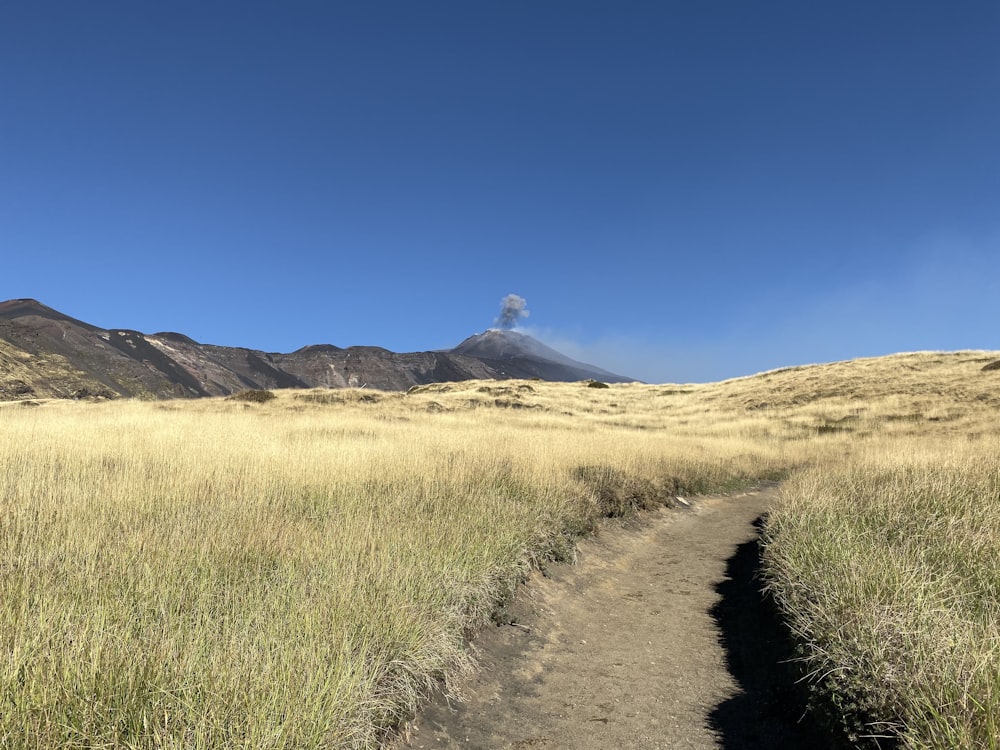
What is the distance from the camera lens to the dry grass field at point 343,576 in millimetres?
2930

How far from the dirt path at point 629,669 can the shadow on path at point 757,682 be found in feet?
0.05

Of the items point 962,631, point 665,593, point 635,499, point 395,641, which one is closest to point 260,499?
point 395,641

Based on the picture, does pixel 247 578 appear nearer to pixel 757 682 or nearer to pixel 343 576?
pixel 343 576

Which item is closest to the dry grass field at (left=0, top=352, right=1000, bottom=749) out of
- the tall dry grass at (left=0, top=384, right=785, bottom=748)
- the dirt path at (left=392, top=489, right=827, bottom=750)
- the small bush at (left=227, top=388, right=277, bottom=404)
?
the tall dry grass at (left=0, top=384, right=785, bottom=748)

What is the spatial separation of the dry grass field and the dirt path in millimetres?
432

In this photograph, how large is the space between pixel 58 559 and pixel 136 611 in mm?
1285

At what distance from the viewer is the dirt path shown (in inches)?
174

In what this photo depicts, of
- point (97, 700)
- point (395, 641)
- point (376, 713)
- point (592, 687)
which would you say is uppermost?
point (97, 700)

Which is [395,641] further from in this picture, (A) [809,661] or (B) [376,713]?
(A) [809,661]

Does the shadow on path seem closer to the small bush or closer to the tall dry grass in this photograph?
the tall dry grass

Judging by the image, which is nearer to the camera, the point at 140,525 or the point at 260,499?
the point at 140,525

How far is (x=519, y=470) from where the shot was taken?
11.3 meters

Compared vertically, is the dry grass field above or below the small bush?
below

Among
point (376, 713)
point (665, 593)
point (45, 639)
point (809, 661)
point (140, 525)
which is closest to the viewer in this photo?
point (45, 639)
